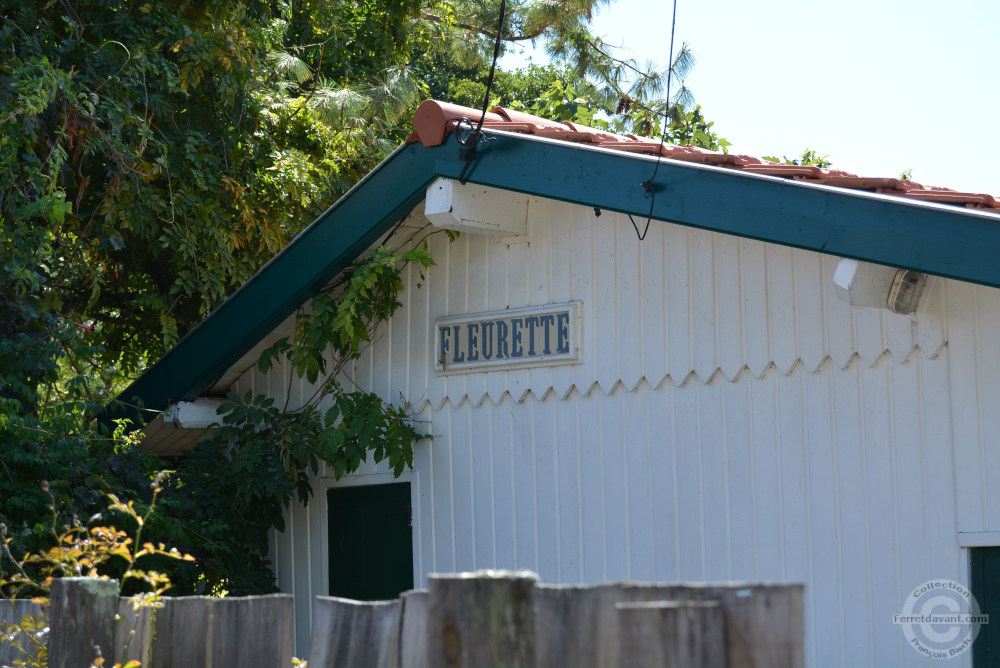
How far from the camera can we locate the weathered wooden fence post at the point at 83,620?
3113 millimetres

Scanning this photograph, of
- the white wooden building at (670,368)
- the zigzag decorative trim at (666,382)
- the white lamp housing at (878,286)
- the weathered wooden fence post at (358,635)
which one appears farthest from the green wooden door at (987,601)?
the weathered wooden fence post at (358,635)

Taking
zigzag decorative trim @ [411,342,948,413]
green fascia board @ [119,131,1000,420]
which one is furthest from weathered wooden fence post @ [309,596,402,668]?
zigzag decorative trim @ [411,342,948,413]

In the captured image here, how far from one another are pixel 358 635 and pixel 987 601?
302 centimetres

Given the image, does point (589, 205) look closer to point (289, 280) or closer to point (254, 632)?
point (289, 280)

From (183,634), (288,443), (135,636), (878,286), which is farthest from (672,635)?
(288,443)

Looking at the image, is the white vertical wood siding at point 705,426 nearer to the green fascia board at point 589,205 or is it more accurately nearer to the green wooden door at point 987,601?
the green wooden door at point 987,601

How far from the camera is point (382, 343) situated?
677cm

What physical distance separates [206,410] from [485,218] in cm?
255

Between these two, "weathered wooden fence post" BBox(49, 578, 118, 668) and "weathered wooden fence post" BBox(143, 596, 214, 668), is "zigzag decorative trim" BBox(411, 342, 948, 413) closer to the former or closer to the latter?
"weathered wooden fence post" BBox(143, 596, 214, 668)

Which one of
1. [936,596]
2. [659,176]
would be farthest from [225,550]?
[936,596]

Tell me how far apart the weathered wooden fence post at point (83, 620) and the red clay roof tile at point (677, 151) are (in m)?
3.02

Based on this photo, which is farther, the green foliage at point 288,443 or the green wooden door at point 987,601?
the green foliage at point 288,443

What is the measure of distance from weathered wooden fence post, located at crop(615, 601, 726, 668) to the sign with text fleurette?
155 inches

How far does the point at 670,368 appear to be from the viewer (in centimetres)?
555
